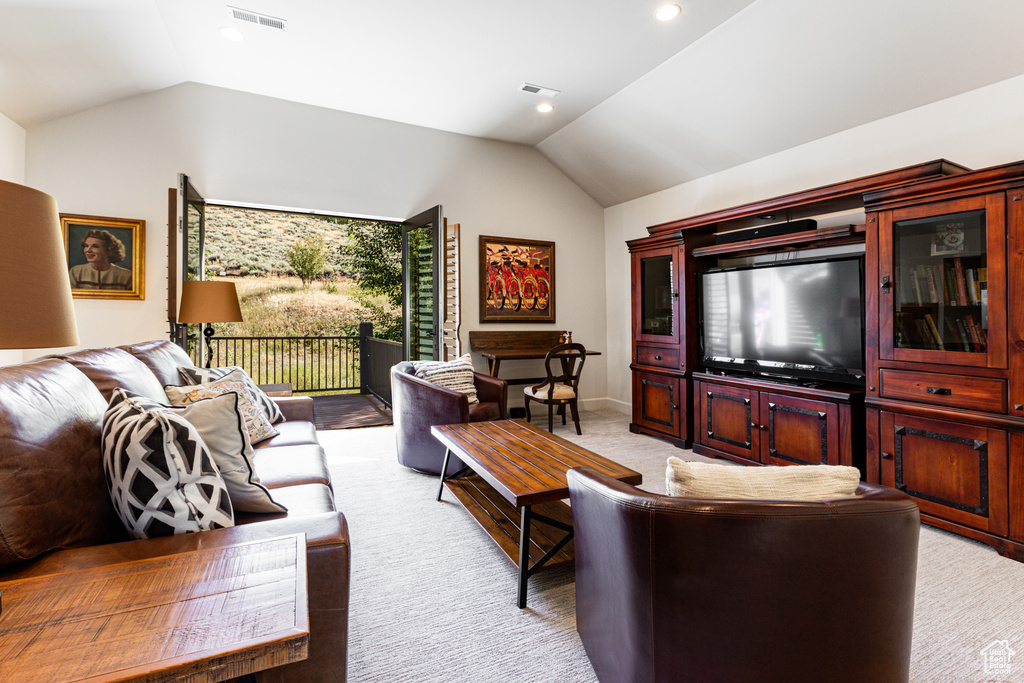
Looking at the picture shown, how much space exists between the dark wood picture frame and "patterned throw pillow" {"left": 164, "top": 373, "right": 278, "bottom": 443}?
9.49 ft

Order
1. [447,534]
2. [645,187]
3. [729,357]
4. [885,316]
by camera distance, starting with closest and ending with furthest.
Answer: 1. [447,534]
2. [885,316]
3. [729,357]
4. [645,187]

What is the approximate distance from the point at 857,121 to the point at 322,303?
8100 millimetres

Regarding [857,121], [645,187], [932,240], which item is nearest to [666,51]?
[857,121]

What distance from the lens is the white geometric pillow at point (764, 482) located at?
109cm

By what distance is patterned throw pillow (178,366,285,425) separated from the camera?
253 cm

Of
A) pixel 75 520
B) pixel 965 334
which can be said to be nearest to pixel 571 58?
pixel 965 334

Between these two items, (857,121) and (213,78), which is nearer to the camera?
(857,121)

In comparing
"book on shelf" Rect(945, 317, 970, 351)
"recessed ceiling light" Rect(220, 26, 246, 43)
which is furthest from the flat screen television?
"recessed ceiling light" Rect(220, 26, 246, 43)

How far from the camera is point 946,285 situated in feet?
8.21

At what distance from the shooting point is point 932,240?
2.54 meters

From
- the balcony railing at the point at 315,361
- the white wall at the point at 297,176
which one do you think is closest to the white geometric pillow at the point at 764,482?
the white wall at the point at 297,176

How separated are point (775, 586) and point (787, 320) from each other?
9.57ft

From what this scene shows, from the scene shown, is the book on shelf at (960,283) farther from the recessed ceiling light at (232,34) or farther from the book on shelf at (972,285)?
the recessed ceiling light at (232,34)

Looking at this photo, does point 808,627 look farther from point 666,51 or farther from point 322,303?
point 322,303
